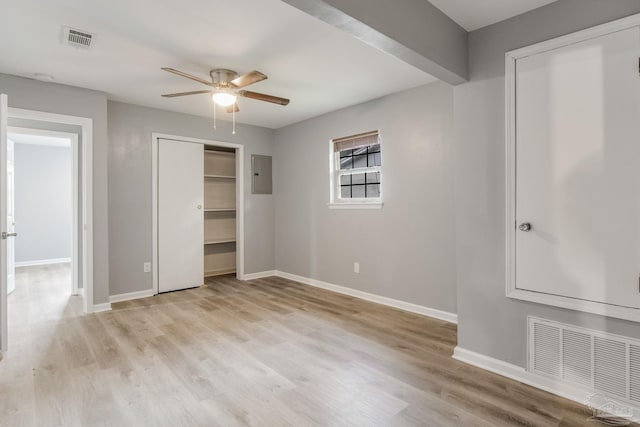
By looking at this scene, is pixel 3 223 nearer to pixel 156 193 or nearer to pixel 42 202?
pixel 156 193

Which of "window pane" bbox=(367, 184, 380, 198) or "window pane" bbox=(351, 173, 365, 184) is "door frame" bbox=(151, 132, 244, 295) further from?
"window pane" bbox=(367, 184, 380, 198)

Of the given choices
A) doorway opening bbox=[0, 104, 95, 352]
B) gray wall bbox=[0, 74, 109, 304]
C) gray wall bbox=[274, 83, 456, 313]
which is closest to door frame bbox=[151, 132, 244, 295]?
gray wall bbox=[0, 74, 109, 304]

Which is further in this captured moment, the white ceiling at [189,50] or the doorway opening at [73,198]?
the doorway opening at [73,198]

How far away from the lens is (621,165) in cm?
183

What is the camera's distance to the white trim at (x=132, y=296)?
13.5 feet

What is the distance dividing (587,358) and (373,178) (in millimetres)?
2780

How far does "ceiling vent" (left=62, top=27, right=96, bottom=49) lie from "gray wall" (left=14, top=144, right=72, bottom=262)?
5.38 meters

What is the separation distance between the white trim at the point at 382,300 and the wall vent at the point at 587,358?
47.7 inches

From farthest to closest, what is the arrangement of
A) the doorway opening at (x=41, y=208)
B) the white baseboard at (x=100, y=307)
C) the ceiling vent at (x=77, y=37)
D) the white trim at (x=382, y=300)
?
1. the doorway opening at (x=41, y=208)
2. the white baseboard at (x=100, y=307)
3. the white trim at (x=382, y=300)
4. the ceiling vent at (x=77, y=37)

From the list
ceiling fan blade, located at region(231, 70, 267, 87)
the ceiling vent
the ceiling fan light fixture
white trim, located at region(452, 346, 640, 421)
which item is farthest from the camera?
the ceiling fan light fixture

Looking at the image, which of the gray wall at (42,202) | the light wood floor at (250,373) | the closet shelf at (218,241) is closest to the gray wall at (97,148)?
the light wood floor at (250,373)

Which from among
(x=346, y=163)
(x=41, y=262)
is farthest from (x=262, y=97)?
(x=41, y=262)

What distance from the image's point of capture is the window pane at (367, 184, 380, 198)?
4.20 m

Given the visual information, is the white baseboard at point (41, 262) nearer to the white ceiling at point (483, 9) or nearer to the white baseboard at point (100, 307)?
the white baseboard at point (100, 307)
